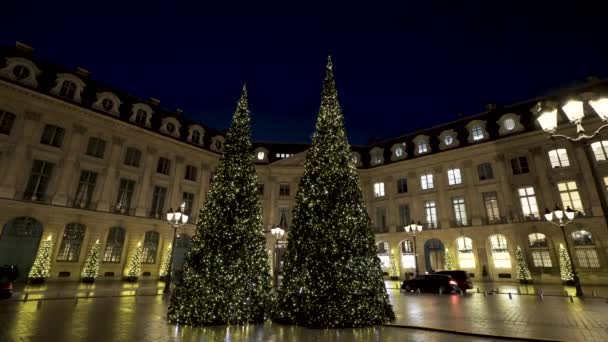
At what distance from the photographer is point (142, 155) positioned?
27.0m

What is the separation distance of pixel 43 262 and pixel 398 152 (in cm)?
3252

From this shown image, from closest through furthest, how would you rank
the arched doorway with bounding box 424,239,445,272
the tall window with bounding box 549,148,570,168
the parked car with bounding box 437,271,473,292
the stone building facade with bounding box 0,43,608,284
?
1. the parked car with bounding box 437,271,473,292
2. the stone building facade with bounding box 0,43,608,284
3. the tall window with bounding box 549,148,570,168
4. the arched doorway with bounding box 424,239,445,272

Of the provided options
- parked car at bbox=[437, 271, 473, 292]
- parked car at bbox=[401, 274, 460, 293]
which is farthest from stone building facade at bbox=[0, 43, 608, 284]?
parked car at bbox=[401, 274, 460, 293]

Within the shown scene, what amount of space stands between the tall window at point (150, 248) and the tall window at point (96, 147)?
777 centimetres

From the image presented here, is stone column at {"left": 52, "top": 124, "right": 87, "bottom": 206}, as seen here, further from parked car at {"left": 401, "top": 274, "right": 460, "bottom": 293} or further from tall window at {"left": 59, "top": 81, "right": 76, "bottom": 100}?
parked car at {"left": 401, "top": 274, "right": 460, "bottom": 293}

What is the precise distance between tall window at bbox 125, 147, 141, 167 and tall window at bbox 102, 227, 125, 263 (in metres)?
5.70

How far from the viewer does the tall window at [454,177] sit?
2983cm

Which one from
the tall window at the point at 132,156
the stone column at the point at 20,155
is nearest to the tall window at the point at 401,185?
the tall window at the point at 132,156

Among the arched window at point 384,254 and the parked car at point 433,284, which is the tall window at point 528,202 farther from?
the parked car at point 433,284

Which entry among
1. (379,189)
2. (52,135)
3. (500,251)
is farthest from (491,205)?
(52,135)

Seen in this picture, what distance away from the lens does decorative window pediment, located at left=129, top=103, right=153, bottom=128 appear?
87.5ft

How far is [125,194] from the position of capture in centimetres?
2561

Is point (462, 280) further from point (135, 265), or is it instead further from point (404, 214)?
point (135, 265)

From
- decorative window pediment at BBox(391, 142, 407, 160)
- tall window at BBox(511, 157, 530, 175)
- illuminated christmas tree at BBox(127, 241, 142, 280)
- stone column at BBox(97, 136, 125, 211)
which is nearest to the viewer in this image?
illuminated christmas tree at BBox(127, 241, 142, 280)
